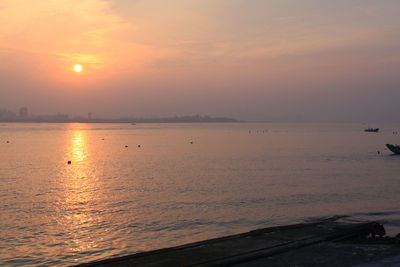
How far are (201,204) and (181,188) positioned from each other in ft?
32.3

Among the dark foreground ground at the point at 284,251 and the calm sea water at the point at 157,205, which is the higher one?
the dark foreground ground at the point at 284,251

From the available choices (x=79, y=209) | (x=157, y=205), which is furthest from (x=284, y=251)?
(x=79, y=209)

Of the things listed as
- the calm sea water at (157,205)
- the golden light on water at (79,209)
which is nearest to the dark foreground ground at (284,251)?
the calm sea water at (157,205)

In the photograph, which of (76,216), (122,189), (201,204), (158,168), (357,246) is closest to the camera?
(357,246)

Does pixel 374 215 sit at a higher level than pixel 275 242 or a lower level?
lower

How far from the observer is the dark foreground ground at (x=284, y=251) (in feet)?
50.6

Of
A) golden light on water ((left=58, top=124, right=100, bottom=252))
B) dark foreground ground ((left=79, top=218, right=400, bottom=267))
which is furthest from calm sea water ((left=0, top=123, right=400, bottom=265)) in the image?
dark foreground ground ((left=79, top=218, right=400, bottom=267))

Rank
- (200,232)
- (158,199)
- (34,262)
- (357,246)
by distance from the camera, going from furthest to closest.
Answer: (158,199), (200,232), (34,262), (357,246)

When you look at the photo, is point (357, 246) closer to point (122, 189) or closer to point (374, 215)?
point (374, 215)

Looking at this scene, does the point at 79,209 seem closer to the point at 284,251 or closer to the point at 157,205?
the point at 157,205

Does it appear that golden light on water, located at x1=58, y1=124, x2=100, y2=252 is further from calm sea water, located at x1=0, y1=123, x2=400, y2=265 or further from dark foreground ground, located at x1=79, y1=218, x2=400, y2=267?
dark foreground ground, located at x1=79, y1=218, x2=400, y2=267

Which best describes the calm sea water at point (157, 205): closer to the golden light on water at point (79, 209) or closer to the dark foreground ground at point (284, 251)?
the golden light on water at point (79, 209)

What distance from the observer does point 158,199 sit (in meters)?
36.9

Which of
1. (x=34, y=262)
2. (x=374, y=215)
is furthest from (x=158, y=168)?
(x=34, y=262)
